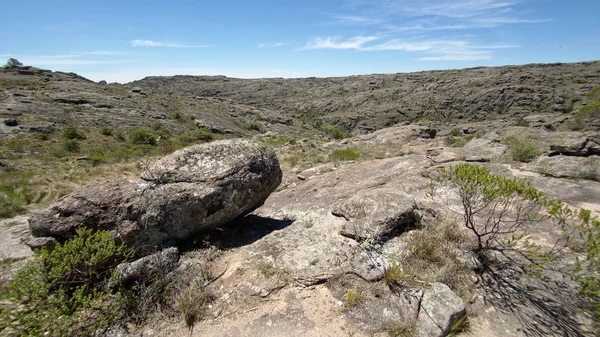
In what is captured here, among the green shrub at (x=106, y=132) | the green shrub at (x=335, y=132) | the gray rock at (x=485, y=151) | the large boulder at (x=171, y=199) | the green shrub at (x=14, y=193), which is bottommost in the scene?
the green shrub at (x=335, y=132)

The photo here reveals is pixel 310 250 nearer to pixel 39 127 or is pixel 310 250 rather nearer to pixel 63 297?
pixel 63 297

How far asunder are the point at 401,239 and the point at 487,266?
146 centimetres

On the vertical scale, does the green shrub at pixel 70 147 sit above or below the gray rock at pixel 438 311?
below

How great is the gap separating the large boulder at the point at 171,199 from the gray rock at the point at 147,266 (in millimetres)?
698

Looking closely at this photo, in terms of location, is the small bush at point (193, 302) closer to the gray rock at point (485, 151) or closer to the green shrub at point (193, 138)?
the gray rock at point (485, 151)

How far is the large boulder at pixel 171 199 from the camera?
5277 millimetres

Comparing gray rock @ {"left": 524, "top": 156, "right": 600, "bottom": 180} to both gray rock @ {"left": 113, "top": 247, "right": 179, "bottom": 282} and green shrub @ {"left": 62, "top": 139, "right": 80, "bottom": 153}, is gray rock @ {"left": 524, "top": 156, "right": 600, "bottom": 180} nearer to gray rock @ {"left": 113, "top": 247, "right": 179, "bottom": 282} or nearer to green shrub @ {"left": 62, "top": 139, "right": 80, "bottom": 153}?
gray rock @ {"left": 113, "top": 247, "right": 179, "bottom": 282}

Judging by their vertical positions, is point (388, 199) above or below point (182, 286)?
above

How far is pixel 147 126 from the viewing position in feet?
135

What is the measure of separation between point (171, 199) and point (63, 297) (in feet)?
7.25

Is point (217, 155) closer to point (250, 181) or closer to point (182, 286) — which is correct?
point (250, 181)

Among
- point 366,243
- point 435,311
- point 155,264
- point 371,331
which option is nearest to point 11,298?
point 155,264

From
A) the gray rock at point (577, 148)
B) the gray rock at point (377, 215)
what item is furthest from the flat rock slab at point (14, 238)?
the gray rock at point (577, 148)

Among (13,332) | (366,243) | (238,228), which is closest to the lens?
(13,332)
